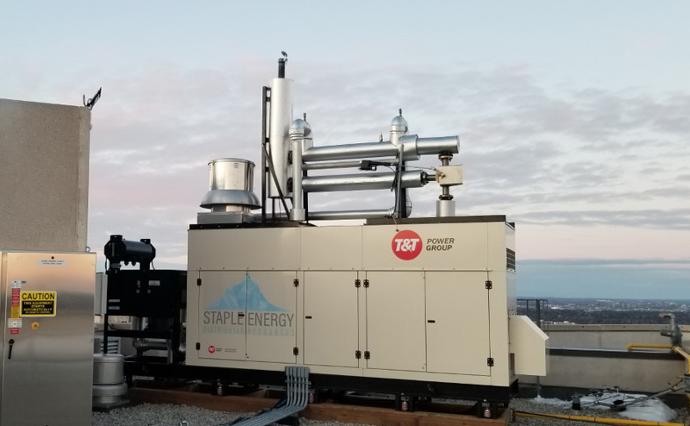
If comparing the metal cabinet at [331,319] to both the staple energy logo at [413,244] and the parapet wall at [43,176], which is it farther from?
the parapet wall at [43,176]

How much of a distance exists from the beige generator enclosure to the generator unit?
0.04 feet

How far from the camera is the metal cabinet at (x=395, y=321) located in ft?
24.6

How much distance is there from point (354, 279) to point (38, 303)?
11.4 feet

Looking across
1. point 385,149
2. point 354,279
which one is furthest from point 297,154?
point 354,279

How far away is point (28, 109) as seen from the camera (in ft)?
21.5

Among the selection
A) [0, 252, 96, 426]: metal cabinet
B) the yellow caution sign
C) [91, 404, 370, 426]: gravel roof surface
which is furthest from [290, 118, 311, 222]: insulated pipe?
the yellow caution sign

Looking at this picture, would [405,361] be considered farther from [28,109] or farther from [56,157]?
[28,109]

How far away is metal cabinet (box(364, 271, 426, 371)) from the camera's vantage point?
748 centimetres

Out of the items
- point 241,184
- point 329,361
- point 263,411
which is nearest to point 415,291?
point 329,361

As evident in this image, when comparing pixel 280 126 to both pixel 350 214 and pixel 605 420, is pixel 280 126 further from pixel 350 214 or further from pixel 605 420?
pixel 605 420

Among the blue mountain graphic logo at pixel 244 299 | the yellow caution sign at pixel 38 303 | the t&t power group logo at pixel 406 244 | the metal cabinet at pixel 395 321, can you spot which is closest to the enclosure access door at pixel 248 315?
the blue mountain graphic logo at pixel 244 299

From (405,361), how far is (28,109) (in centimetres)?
489

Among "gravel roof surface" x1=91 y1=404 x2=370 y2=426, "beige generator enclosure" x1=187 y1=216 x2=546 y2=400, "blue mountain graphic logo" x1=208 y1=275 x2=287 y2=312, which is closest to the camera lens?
"beige generator enclosure" x1=187 y1=216 x2=546 y2=400

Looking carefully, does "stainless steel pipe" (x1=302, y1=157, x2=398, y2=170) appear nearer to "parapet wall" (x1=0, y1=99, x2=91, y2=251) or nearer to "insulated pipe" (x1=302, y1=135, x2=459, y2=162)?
"insulated pipe" (x1=302, y1=135, x2=459, y2=162)
